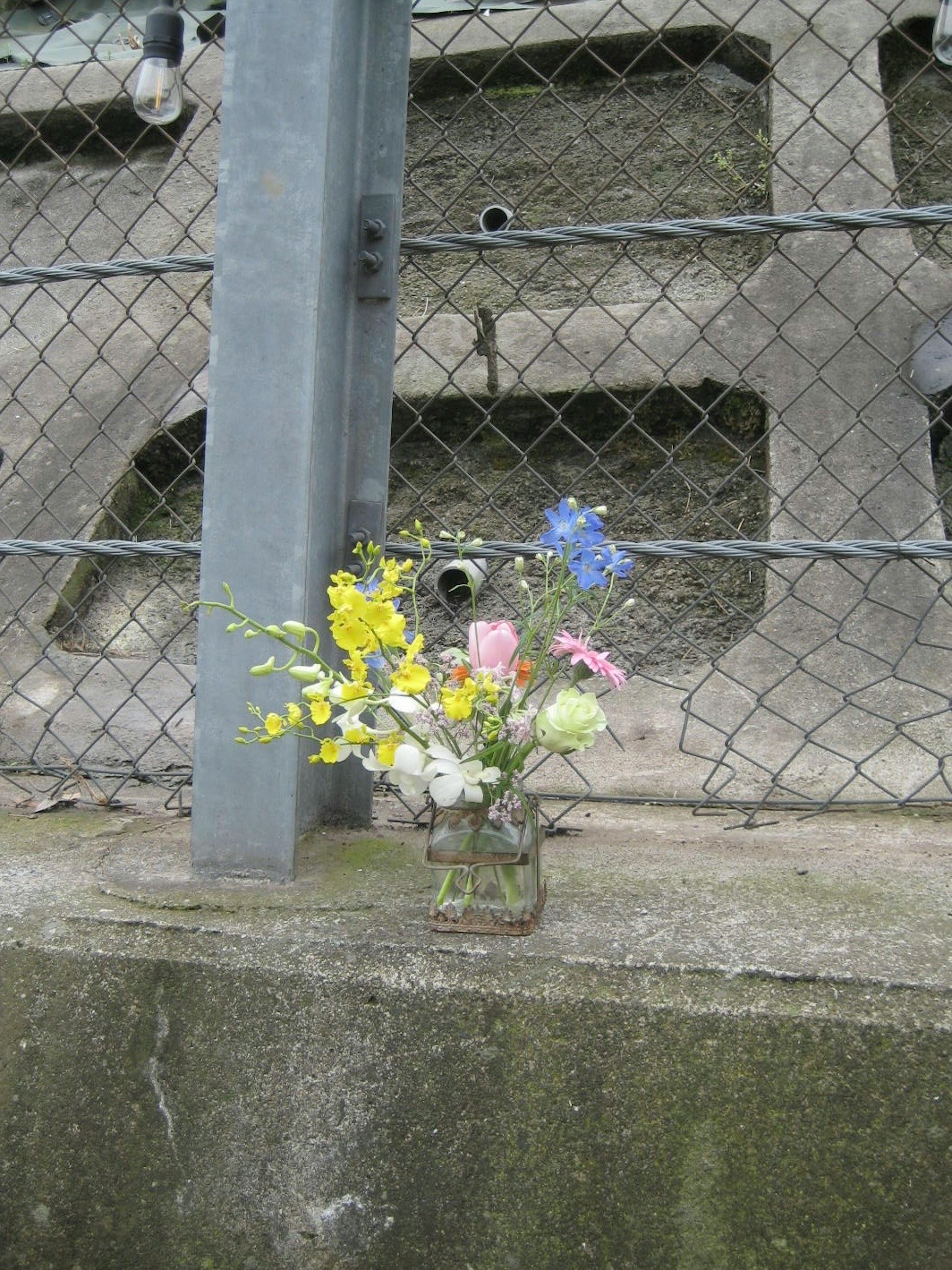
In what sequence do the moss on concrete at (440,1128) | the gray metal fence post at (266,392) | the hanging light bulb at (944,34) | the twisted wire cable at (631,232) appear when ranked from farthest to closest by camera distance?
1. the hanging light bulb at (944,34)
2. the twisted wire cable at (631,232)
3. the gray metal fence post at (266,392)
4. the moss on concrete at (440,1128)

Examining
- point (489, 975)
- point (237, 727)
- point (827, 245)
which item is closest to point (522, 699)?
point (489, 975)

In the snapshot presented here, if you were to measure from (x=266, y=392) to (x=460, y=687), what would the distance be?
0.52 m

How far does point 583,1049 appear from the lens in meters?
1.16

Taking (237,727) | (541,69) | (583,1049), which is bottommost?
(583,1049)

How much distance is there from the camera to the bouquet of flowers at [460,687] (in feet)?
3.91

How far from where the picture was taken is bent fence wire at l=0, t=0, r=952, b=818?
6.97ft

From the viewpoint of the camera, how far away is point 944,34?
1826 millimetres

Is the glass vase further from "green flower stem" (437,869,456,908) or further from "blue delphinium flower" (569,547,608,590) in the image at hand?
"blue delphinium flower" (569,547,608,590)

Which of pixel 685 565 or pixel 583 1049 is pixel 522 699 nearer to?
pixel 583 1049

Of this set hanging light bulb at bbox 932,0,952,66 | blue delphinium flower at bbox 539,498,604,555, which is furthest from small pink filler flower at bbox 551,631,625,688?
hanging light bulb at bbox 932,0,952,66

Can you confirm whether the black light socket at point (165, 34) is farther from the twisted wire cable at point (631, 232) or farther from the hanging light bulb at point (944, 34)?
the hanging light bulb at point (944, 34)

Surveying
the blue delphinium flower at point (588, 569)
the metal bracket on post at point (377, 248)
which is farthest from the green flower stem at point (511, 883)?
the metal bracket on post at point (377, 248)

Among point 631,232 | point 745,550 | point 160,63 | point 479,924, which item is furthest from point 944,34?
point 479,924

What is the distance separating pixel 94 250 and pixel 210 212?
39 cm
